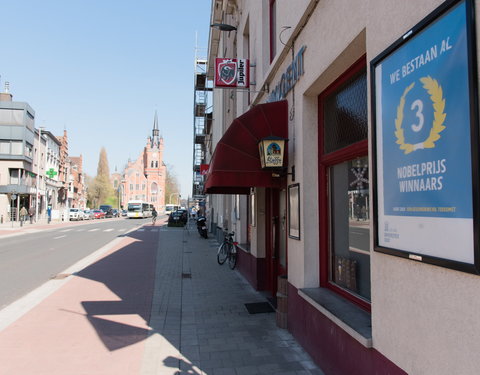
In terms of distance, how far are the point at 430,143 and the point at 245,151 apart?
10.9ft

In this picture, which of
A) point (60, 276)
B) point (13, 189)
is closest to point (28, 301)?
point (60, 276)

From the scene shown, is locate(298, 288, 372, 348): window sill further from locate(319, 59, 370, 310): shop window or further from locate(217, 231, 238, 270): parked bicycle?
locate(217, 231, 238, 270): parked bicycle

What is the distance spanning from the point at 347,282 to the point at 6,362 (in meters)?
4.14

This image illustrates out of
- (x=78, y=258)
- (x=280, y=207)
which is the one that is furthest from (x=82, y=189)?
(x=280, y=207)

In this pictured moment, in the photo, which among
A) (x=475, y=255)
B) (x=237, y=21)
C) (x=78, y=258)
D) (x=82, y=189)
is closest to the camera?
(x=475, y=255)

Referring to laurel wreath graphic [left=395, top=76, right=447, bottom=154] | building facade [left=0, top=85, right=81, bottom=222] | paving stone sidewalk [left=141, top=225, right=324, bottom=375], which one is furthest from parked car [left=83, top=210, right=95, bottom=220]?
laurel wreath graphic [left=395, top=76, right=447, bottom=154]

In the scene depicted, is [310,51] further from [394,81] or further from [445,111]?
[445,111]

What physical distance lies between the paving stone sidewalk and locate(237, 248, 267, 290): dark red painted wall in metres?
0.20

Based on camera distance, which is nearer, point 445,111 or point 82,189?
point 445,111

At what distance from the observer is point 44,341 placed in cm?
506

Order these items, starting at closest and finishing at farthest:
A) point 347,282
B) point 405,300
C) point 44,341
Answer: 1. point 405,300
2. point 347,282
3. point 44,341

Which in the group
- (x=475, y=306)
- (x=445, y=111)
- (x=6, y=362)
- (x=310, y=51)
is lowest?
(x=6, y=362)

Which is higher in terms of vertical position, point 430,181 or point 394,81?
point 394,81

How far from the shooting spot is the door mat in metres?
6.55
